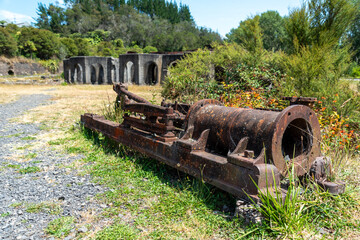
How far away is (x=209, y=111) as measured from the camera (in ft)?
11.3

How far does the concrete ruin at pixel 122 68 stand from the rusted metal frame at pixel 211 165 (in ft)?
53.1

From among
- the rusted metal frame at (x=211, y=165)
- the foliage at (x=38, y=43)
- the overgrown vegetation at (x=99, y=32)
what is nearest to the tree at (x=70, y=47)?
the overgrown vegetation at (x=99, y=32)

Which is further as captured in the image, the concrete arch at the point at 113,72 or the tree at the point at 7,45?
the tree at the point at 7,45

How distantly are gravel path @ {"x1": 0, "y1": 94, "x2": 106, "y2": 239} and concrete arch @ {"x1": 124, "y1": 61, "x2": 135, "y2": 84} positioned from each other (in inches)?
758

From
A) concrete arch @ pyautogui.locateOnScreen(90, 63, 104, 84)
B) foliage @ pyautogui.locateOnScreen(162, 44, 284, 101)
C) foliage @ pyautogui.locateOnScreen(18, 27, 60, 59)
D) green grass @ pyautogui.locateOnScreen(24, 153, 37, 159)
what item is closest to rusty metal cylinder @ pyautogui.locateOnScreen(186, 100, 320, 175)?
green grass @ pyautogui.locateOnScreen(24, 153, 37, 159)

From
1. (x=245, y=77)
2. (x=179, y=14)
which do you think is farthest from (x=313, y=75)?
(x=179, y=14)

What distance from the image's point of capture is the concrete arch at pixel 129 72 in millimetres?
23922

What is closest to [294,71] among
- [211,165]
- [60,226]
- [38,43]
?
[211,165]

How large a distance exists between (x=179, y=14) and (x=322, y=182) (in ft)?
345

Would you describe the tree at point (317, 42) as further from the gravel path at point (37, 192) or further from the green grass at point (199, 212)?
the gravel path at point (37, 192)

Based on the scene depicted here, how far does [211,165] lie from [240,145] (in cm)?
36

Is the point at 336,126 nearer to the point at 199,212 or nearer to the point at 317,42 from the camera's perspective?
the point at 199,212

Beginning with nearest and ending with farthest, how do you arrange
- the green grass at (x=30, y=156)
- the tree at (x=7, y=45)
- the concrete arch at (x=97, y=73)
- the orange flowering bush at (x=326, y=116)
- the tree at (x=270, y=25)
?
the orange flowering bush at (x=326, y=116) → the green grass at (x=30, y=156) → the concrete arch at (x=97, y=73) → the tree at (x=7, y=45) → the tree at (x=270, y=25)

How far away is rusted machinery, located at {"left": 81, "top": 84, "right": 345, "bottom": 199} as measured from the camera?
2.57m
